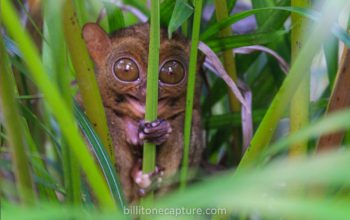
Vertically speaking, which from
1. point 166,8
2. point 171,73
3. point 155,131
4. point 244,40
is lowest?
point 155,131

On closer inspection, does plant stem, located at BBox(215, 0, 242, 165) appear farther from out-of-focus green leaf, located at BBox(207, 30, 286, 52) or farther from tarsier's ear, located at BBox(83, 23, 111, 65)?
tarsier's ear, located at BBox(83, 23, 111, 65)

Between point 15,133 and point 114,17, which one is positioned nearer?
point 15,133

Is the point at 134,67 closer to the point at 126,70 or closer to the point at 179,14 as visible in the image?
the point at 126,70

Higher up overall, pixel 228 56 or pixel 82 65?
pixel 82 65

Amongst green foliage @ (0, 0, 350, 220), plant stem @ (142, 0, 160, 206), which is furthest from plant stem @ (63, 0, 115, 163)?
plant stem @ (142, 0, 160, 206)

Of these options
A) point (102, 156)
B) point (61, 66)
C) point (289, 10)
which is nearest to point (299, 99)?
point (289, 10)

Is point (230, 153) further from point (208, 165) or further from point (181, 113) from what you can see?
point (181, 113)

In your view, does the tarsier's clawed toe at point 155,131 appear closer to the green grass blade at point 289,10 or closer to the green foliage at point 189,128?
the green foliage at point 189,128
